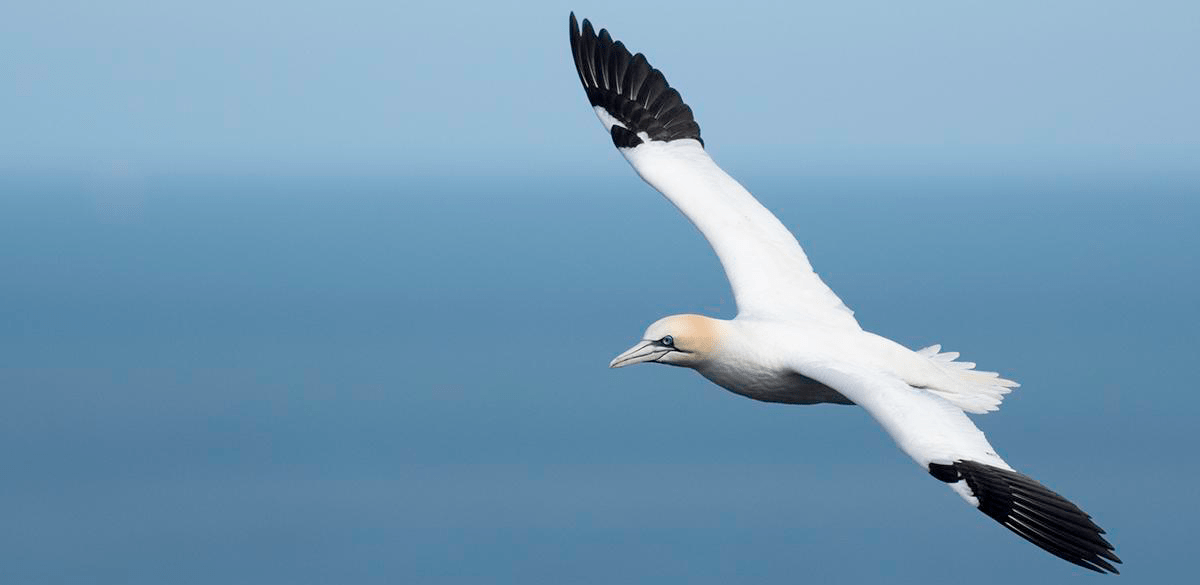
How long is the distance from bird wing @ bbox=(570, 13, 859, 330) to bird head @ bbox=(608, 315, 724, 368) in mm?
1633

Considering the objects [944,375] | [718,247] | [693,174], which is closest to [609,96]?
[693,174]

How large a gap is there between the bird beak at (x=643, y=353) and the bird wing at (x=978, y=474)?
2096 mm

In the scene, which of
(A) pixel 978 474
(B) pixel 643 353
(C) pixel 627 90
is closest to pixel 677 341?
(B) pixel 643 353

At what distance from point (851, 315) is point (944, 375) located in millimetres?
1505

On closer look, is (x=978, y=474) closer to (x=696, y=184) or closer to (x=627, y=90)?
(x=696, y=184)

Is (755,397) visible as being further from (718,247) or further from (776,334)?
(718,247)

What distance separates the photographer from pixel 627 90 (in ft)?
66.7

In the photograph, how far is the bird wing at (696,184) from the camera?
56.3 ft

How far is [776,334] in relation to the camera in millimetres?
15594

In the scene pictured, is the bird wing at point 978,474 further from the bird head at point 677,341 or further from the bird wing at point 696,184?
the bird wing at point 696,184

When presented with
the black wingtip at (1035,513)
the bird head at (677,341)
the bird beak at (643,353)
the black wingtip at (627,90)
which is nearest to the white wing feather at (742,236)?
the black wingtip at (627,90)

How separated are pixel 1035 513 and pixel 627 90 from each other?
9.88 m

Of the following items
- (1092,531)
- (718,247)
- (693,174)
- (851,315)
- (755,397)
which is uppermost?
(693,174)

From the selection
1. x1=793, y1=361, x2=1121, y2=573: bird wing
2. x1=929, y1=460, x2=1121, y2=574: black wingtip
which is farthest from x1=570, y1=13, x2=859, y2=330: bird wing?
x1=929, y1=460, x2=1121, y2=574: black wingtip
